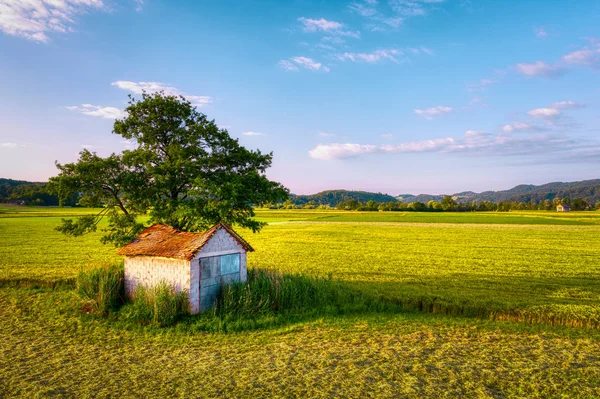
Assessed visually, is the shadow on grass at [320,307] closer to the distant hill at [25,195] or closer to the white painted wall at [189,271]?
the white painted wall at [189,271]

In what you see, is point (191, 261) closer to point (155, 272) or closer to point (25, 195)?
point (155, 272)

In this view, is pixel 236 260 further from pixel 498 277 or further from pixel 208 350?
pixel 498 277

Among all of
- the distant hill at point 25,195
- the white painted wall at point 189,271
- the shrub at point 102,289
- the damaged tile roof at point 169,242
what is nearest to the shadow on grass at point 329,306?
the white painted wall at point 189,271

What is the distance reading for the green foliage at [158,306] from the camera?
47.2 ft

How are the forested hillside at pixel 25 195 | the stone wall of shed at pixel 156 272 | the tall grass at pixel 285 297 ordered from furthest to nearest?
the forested hillside at pixel 25 195
the tall grass at pixel 285 297
the stone wall of shed at pixel 156 272

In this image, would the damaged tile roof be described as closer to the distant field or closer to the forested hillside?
the distant field

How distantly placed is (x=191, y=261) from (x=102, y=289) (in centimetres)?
462

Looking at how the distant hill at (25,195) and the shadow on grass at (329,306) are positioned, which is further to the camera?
the distant hill at (25,195)

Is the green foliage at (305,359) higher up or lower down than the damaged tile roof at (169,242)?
lower down

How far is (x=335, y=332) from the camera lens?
45.0 ft

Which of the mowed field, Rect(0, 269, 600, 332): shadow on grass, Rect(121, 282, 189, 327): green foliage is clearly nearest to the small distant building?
Rect(121, 282, 189, 327): green foliage

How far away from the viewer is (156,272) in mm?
16125

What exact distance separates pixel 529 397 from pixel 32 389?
11931 millimetres

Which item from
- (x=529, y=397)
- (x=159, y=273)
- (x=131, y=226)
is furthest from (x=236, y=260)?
(x=529, y=397)
